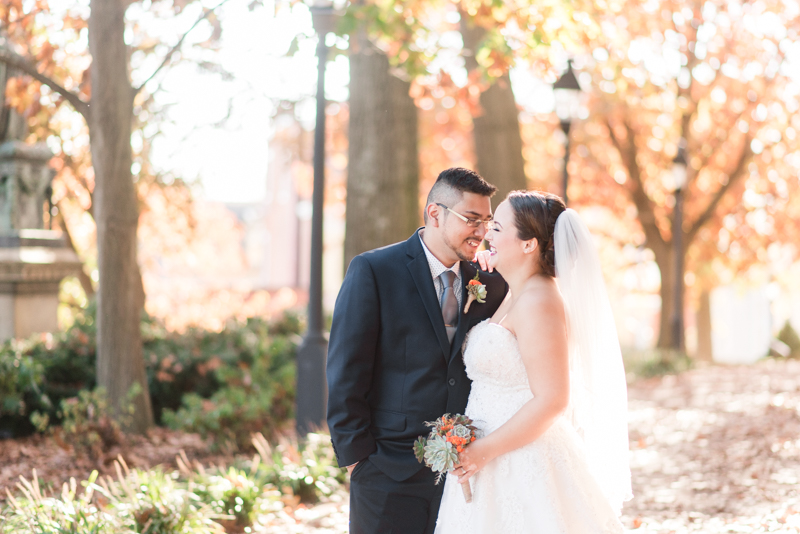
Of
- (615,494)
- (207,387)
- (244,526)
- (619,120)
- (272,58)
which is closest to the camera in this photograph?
(615,494)

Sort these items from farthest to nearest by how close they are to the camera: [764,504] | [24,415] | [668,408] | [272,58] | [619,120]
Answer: [619,120], [272,58], [668,408], [24,415], [764,504]

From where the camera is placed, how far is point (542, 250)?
3.28 meters

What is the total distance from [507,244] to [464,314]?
0.43m

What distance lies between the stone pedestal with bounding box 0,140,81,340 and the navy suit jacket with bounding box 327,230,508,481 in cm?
633

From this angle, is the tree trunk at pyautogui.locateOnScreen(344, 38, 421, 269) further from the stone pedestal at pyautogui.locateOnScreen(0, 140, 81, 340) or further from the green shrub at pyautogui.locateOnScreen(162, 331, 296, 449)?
the stone pedestal at pyautogui.locateOnScreen(0, 140, 81, 340)

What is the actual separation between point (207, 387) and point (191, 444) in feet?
5.16

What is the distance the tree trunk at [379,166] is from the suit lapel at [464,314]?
15.6ft

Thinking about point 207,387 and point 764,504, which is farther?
point 207,387

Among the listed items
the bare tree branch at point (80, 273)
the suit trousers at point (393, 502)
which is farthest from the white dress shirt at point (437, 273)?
the bare tree branch at point (80, 273)

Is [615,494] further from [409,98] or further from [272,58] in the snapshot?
[272,58]

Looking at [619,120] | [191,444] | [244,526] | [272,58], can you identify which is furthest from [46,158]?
[619,120]

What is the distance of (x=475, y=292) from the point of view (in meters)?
3.47

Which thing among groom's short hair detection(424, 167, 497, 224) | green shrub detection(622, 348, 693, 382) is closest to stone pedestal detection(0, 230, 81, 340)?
groom's short hair detection(424, 167, 497, 224)

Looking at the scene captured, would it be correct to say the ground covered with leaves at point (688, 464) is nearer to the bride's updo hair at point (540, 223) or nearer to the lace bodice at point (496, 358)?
the lace bodice at point (496, 358)
